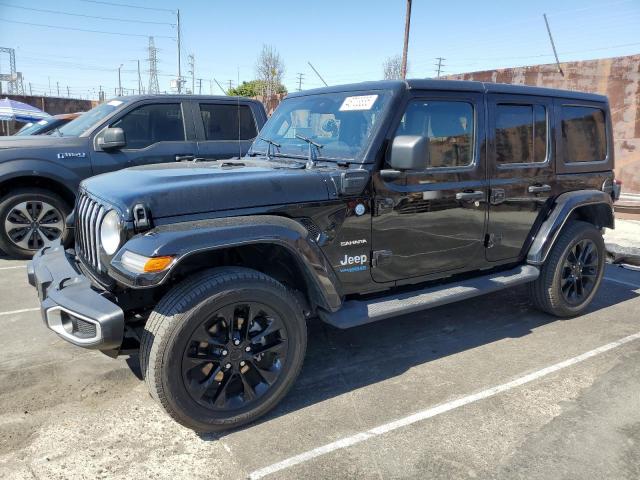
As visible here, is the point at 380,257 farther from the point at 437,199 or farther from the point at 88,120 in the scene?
the point at 88,120

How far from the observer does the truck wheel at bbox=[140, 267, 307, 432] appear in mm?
2568

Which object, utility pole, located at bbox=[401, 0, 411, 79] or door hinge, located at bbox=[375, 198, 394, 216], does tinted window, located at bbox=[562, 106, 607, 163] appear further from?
utility pole, located at bbox=[401, 0, 411, 79]

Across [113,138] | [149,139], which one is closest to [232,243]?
[113,138]

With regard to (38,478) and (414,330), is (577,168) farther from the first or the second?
(38,478)

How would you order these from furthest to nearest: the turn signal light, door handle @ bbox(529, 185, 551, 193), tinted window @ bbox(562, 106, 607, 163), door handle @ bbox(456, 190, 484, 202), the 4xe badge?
tinted window @ bbox(562, 106, 607, 163) → door handle @ bbox(529, 185, 551, 193) → door handle @ bbox(456, 190, 484, 202) → the 4xe badge → the turn signal light

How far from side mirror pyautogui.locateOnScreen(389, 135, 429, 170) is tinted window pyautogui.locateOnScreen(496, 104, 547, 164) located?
1120 mm

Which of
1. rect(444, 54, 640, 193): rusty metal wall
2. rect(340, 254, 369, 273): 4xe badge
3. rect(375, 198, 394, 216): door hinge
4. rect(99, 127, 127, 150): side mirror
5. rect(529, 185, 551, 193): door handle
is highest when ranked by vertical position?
rect(444, 54, 640, 193): rusty metal wall

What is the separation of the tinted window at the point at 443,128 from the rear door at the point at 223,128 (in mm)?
3413

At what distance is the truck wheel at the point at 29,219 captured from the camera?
603cm

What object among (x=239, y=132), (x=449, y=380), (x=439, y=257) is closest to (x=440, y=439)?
(x=449, y=380)

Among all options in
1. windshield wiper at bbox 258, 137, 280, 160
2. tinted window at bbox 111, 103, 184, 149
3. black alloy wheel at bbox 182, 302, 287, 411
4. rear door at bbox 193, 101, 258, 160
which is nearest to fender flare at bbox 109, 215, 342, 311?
black alloy wheel at bbox 182, 302, 287, 411

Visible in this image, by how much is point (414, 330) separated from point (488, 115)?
1.85 m

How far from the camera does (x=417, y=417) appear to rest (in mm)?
3002

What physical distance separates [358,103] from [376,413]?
2.04 meters
